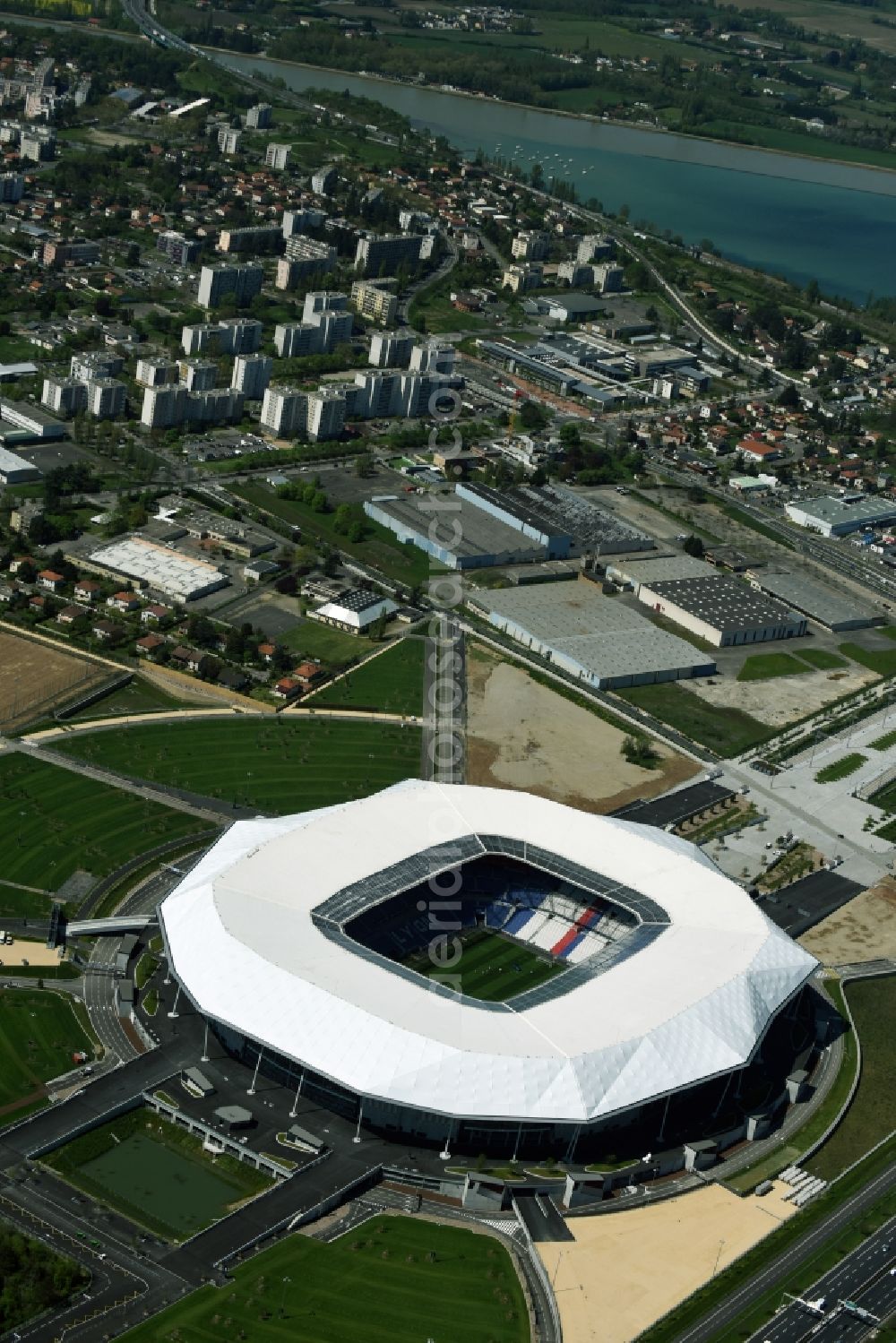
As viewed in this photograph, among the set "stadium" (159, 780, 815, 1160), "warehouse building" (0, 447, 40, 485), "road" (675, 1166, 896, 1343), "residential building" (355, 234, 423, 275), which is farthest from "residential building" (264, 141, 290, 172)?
"road" (675, 1166, 896, 1343)

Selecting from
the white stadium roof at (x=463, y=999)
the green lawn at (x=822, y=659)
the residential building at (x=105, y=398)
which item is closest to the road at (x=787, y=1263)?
the white stadium roof at (x=463, y=999)

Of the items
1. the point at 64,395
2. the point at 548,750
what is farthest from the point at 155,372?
the point at 548,750

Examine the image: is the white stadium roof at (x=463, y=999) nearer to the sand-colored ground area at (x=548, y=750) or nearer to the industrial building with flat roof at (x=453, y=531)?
the sand-colored ground area at (x=548, y=750)

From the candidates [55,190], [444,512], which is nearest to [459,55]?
[55,190]

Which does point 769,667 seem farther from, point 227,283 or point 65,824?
point 227,283

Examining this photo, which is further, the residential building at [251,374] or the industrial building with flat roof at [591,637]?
the residential building at [251,374]

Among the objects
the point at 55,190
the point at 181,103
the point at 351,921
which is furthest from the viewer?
the point at 181,103

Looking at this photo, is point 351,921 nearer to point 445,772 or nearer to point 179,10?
point 445,772
